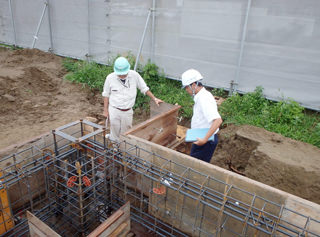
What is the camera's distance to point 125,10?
26.6 feet

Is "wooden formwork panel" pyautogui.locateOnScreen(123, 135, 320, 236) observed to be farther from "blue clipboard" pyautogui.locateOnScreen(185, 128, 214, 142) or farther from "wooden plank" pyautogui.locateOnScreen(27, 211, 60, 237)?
"wooden plank" pyautogui.locateOnScreen(27, 211, 60, 237)

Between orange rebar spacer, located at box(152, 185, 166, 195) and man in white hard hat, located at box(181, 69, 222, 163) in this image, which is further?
man in white hard hat, located at box(181, 69, 222, 163)

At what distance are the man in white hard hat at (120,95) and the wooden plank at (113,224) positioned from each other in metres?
1.94

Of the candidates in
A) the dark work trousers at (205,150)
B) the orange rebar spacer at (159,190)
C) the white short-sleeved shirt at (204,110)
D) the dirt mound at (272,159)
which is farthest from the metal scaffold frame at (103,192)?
the dirt mound at (272,159)

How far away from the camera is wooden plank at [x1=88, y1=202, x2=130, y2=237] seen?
2.41 metres

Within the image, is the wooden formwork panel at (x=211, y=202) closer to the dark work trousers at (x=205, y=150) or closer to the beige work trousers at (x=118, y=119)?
the dark work trousers at (x=205, y=150)

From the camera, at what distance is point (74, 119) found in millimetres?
6445

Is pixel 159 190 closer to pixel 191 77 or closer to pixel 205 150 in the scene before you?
pixel 205 150

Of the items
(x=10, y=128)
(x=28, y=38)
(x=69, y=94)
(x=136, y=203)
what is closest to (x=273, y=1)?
(x=136, y=203)

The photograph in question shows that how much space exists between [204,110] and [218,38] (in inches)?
149

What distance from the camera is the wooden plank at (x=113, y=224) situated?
241 centimetres

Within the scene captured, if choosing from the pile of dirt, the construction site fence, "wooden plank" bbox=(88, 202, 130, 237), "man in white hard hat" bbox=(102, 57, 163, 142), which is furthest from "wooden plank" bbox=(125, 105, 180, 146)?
the pile of dirt

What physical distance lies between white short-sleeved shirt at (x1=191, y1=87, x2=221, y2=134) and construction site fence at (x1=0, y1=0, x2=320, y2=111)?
3.31 meters

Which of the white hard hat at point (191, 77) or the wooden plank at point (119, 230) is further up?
the white hard hat at point (191, 77)
